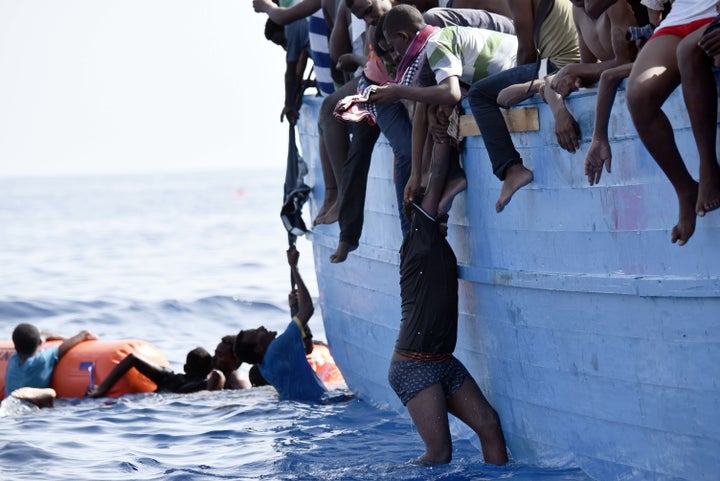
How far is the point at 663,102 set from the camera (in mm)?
4758

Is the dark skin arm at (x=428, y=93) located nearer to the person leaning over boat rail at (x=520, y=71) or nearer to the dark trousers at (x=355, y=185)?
the person leaning over boat rail at (x=520, y=71)

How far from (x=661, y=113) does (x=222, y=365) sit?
297 inches

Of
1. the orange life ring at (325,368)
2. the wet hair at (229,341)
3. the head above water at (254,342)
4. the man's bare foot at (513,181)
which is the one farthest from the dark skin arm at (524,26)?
the wet hair at (229,341)

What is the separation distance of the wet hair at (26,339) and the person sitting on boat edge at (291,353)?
2065 mm

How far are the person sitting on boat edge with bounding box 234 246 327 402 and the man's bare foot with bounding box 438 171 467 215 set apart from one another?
363 centimetres

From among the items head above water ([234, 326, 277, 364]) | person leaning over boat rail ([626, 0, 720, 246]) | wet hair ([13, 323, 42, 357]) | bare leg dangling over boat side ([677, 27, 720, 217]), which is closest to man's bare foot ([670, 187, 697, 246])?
person leaning over boat rail ([626, 0, 720, 246])

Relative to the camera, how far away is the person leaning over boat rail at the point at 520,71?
5973mm

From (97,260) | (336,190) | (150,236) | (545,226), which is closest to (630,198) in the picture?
(545,226)

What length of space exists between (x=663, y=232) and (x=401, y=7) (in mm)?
2004

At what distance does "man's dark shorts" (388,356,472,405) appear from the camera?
654 centimetres

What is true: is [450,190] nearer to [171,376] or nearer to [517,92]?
[517,92]

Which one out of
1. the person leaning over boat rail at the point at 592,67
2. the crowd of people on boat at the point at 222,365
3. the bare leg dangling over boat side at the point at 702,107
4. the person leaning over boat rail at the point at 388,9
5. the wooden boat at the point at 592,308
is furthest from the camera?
the crowd of people on boat at the point at 222,365

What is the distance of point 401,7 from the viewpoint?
6.21m

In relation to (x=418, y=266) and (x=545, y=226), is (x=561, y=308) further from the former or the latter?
(x=418, y=266)
